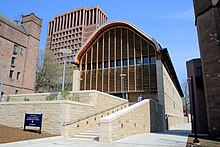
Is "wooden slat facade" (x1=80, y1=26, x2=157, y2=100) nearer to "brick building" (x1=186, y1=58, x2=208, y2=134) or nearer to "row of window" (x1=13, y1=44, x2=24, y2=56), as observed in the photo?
"brick building" (x1=186, y1=58, x2=208, y2=134)

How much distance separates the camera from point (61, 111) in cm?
1180

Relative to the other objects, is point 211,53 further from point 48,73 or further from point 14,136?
point 48,73

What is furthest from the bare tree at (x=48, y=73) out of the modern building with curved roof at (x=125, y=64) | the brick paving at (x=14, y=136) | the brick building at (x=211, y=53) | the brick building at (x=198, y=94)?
the brick building at (x=211, y=53)

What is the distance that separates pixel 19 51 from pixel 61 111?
88.7 ft

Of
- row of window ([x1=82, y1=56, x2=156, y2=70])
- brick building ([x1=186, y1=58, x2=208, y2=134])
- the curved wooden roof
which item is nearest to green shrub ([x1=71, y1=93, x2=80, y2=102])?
brick building ([x1=186, y1=58, x2=208, y2=134])

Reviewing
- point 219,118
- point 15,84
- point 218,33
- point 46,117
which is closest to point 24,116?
point 46,117

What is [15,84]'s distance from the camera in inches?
1283

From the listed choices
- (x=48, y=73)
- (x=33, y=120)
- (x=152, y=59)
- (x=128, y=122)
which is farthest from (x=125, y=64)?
(x=48, y=73)

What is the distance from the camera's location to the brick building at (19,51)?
1235 inches

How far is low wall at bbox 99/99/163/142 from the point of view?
32.3 feet

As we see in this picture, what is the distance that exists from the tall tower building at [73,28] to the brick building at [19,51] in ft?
210

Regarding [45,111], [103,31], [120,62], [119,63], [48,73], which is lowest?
[45,111]

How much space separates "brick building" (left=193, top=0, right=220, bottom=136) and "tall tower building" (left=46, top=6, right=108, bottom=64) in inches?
3530

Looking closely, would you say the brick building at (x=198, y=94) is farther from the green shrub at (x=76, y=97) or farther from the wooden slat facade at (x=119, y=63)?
the green shrub at (x=76, y=97)
